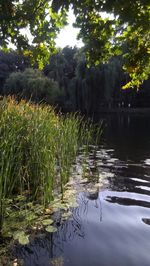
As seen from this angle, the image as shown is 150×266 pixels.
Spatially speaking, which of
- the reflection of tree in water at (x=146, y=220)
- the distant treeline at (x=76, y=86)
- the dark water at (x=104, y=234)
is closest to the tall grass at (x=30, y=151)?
the dark water at (x=104, y=234)

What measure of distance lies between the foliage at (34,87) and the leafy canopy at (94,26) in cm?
2790

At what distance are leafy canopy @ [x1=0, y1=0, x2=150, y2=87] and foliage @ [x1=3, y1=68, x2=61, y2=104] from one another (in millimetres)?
27900

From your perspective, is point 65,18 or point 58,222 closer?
point 65,18

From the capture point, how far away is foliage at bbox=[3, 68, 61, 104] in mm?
32406

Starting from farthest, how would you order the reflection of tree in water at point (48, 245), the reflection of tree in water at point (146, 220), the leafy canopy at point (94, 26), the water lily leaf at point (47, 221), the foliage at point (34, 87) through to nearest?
the foliage at point (34, 87) → the reflection of tree in water at point (146, 220) → the water lily leaf at point (47, 221) → the reflection of tree in water at point (48, 245) → the leafy canopy at point (94, 26)

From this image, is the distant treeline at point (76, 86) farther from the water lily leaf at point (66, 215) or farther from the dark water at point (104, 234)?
the water lily leaf at point (66, 215)

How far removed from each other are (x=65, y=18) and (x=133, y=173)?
553 centimetres

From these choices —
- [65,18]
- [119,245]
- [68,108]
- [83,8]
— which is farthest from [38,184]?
[68,108]

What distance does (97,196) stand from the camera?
619 centimetres

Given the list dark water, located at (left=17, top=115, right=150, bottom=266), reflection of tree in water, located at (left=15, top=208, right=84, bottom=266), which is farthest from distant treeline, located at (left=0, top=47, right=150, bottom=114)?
reflection of tree in water, located at (left=15, top=208, right=84, bottom=266)

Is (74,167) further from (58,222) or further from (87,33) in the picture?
(87,33)

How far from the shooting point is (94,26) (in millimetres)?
3262

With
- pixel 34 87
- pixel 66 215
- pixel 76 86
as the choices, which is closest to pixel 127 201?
pixel 66 215

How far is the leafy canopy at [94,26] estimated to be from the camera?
9.45 ft
